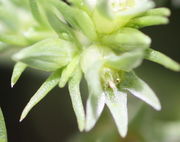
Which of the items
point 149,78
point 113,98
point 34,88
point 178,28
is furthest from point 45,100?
Answer: point 113,98

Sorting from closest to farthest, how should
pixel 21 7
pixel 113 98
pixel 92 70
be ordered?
1. pixel 92 70
2. pixel 113 98
3. pixel 21 7

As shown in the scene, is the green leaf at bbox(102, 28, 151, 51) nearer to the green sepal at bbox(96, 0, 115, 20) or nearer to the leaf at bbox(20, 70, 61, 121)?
the green sepal at bbox(96, 0, 115, 20)

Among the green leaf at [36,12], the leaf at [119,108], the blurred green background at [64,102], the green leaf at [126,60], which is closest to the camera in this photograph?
the green leaf at [126,60]

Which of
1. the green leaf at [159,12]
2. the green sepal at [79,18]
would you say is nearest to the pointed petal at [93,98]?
the green sepal at [79,18]

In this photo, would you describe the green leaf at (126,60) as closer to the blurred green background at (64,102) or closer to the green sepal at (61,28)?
the green sepal at (61,28)

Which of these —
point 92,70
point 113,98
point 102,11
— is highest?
point 102,11

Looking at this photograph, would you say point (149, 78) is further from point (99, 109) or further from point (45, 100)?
point (99, 109)
